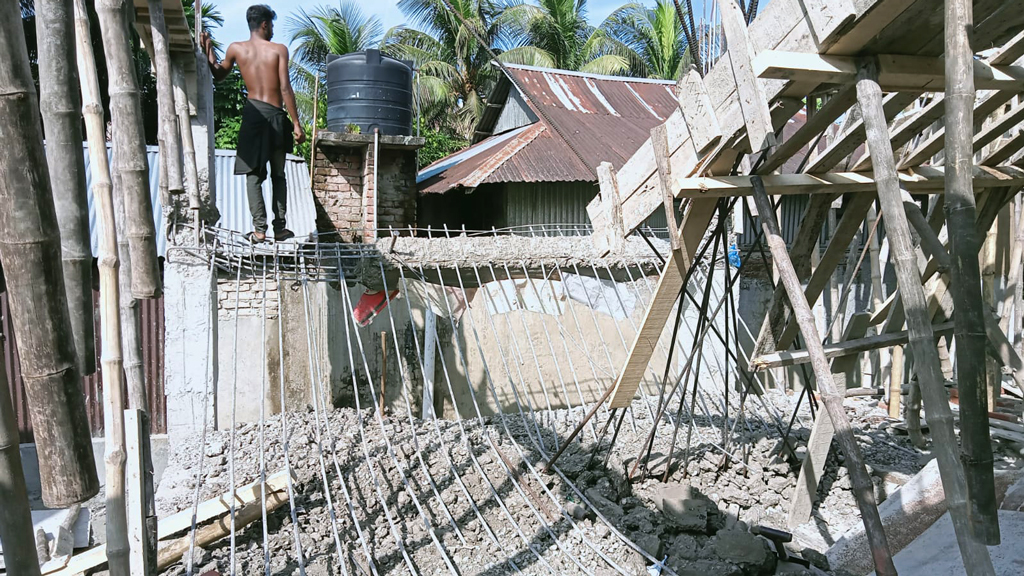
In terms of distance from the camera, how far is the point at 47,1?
6.17ft

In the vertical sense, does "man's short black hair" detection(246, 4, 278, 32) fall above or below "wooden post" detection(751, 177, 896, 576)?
above

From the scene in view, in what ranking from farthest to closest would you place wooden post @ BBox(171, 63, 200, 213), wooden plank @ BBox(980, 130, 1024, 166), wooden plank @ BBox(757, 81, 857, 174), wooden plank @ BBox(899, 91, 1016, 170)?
wooden post @ BBox(171, 63, 200, 213)
wooden plank @ BBox(980, 130, 1024, 166)
wooden plank @ BBox(899, 91, 1016, 170)
wooden plank @ BBox(757, 81, 857, 174)

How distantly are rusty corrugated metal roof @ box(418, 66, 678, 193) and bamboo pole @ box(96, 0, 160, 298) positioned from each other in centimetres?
709

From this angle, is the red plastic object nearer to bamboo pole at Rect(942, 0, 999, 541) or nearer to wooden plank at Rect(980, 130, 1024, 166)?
wooden plank at Rect(980, 130, 1024, 166)

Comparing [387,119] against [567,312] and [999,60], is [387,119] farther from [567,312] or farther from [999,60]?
[999,60]

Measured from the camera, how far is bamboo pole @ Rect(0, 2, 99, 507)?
144 centimetres

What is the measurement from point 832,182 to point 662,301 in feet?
3.43

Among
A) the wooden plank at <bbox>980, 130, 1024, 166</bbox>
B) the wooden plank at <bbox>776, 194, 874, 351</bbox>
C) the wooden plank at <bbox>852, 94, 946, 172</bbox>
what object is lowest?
the wooden plank at <bbox>776, 194, 874, 351</bbox>

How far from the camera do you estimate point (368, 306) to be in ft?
21.6

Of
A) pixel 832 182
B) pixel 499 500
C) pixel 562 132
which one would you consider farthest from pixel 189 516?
pixel 562 132

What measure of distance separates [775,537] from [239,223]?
7113mm

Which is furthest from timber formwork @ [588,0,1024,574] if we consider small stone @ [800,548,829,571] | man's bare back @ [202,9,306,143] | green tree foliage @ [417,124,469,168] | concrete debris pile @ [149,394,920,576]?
green tree foliage @ [417,124,469,168]

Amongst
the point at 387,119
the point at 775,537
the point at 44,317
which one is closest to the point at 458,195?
the point at 387,119

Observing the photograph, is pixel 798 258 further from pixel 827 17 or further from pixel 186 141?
pixel 186 141
